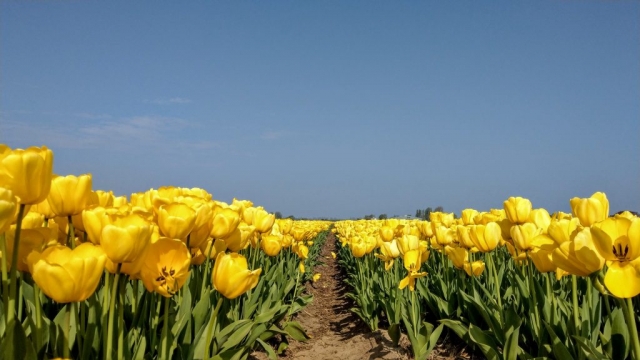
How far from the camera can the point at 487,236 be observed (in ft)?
11.3

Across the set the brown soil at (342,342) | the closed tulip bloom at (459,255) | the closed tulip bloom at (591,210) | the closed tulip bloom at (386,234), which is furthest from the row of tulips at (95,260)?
the closed tulip bloom at (386,234)

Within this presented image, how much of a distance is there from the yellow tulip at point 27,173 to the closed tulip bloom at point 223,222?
932 mm

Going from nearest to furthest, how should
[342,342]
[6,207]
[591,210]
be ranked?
1. [6,207]
2. [591,210]
3. [342,342]

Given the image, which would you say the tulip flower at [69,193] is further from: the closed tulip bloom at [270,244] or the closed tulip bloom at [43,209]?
the closed tulip bloom at [270,244]

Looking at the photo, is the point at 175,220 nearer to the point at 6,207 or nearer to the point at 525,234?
the point at 6,207

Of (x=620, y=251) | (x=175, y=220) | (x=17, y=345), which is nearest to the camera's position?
(x=17, y=345)

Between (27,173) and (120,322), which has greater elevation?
(27,173)

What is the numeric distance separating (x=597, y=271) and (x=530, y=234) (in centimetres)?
129

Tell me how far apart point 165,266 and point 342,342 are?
174 inches

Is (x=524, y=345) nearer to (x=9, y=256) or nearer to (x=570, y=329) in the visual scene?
(x=570, y=329)

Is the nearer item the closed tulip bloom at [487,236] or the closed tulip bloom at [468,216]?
the closed tulip bloom at [487,236]

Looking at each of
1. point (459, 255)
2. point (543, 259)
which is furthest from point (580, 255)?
point (459, 255)

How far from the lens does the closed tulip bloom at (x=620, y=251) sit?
4.95 feet

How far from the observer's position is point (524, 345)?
3.42 metres
